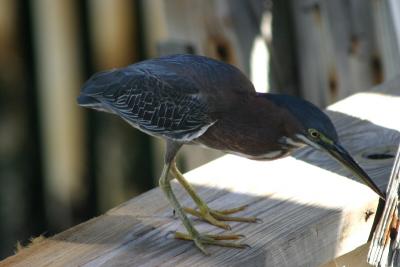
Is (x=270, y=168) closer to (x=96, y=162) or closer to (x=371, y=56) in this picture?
(x=371, y=56)

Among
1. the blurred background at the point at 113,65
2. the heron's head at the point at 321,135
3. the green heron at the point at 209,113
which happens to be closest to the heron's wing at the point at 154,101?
the green heron at the point at 209,113

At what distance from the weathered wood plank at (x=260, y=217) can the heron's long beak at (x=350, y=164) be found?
53 millimetres

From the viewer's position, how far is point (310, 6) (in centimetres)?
462

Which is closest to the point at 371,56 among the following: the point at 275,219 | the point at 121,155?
the point at 121,155

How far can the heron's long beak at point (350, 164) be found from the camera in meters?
2.53

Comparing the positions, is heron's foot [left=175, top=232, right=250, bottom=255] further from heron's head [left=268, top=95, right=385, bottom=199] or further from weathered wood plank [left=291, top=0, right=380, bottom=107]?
weathered wood plank [left=291, top=0, right=380, bottom=107]

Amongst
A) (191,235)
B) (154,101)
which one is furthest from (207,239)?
(154,101)

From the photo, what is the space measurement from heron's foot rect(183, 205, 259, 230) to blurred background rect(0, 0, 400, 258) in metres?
1.69

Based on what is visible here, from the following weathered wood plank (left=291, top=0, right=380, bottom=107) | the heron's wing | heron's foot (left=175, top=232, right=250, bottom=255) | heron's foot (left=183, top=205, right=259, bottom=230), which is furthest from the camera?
weathered wood plank (left=291, top=0, right=380, bottom=107)

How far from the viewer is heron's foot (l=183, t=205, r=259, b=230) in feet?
8.65

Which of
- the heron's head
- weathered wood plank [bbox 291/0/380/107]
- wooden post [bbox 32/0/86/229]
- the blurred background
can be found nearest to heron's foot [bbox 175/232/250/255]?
the heron's head

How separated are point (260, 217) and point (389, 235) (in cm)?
38

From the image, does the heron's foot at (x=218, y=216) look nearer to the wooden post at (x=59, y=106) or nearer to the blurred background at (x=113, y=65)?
the blurred background at (x=113, y=65)

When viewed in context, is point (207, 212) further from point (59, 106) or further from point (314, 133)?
point (59, 106)
